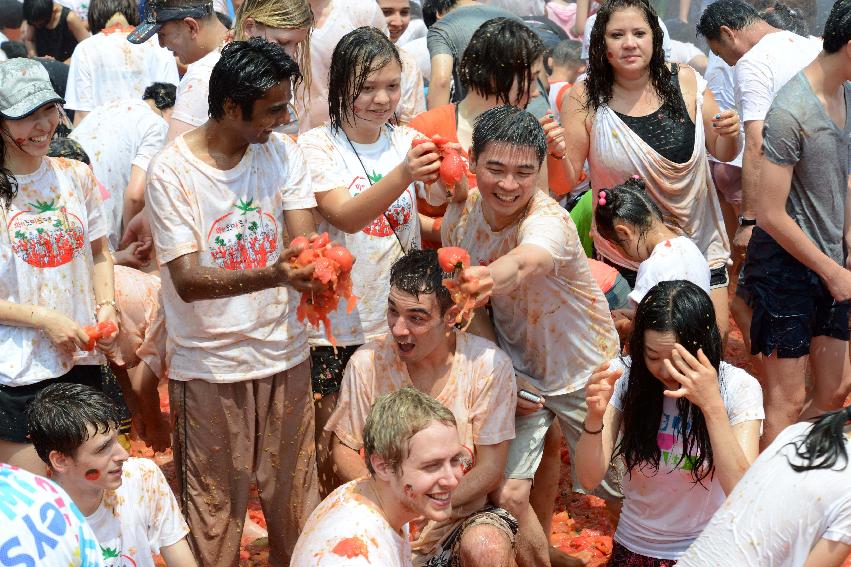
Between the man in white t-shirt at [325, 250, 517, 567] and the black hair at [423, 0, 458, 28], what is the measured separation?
4040 millimetres

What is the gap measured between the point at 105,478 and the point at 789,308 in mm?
3328

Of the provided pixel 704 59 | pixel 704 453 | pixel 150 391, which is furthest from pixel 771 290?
pixel 704 59

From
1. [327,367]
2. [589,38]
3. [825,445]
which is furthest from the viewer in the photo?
[589,38]

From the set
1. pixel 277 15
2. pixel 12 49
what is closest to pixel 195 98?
pixel 277 15

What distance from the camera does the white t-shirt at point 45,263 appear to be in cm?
462

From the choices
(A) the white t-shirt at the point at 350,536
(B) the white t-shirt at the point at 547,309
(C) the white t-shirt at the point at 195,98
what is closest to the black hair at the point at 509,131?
(B) the white t-shirt at the point at 547,309

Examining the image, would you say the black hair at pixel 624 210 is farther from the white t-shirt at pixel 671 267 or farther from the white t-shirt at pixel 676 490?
the white t-shirt at pixel 676 490

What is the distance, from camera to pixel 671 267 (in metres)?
5.12

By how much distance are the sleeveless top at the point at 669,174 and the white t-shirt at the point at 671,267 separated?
0.61 meters

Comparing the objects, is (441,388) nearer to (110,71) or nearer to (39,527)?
(39,527)

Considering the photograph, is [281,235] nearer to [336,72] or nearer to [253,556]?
[336,72]

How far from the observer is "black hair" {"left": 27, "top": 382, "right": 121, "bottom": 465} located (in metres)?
4.18

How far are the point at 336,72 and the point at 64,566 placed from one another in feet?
9.28

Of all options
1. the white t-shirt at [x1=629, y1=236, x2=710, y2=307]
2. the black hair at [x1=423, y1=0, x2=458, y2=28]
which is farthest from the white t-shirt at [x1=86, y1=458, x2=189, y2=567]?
the black hair at [x1=423, y1=0, x2=458, y2=28]
